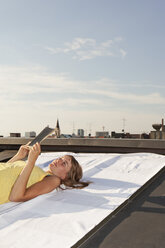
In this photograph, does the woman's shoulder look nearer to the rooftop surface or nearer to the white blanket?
the white blanket

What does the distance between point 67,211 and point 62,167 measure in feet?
2.30

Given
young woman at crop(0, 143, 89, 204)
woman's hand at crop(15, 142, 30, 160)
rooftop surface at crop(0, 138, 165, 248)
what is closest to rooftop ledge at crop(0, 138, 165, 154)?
rooftop surface at crop(0, 138, 165, 248)

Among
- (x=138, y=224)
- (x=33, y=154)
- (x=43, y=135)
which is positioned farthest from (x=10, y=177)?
(x=138, y=224)

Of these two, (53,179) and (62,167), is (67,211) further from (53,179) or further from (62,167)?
(62,167)

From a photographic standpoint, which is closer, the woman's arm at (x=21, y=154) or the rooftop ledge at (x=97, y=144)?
the woman's arm at (x=21, y=154)

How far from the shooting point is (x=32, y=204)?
87.1 inches

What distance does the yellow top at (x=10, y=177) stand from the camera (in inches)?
92.4

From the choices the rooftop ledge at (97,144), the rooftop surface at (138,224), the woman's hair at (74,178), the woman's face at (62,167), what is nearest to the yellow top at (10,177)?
the woman's face at (62,167)

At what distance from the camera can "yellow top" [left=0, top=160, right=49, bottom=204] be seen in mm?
2348

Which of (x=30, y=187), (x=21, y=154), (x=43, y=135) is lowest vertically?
(x=30, y=187)

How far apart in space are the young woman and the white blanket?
0.09 m

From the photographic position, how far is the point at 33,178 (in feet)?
8.42

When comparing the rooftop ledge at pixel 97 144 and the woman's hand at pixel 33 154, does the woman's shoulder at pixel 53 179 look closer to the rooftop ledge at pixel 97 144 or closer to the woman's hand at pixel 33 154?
the woman's hand at pixel 33 154

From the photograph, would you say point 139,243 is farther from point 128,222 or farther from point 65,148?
point 65,148
